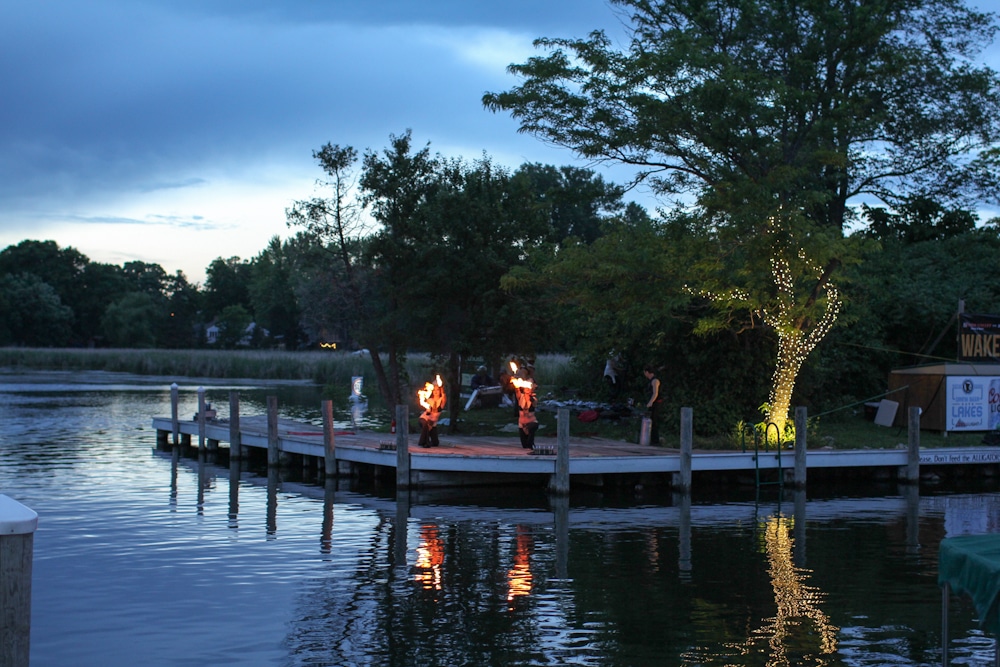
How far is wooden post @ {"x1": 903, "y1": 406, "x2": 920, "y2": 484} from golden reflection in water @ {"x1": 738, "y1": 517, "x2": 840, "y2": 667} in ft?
23.8

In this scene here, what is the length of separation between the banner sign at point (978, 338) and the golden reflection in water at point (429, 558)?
14384 millimetres

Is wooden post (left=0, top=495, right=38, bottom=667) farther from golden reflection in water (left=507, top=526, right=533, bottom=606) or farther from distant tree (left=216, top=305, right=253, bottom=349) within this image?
distant tree (left=216, top=305, right=253, bottom=349)

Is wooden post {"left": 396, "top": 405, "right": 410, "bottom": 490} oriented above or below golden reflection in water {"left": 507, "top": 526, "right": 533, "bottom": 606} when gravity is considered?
above

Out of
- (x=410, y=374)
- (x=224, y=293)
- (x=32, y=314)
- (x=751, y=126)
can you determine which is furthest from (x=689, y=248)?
(x=224, y=293)

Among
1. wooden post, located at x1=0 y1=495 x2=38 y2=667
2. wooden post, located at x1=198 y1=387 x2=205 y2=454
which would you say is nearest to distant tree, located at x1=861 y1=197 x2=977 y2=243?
wooden post, located at x1=198 y1=387 x2=205 y2=454

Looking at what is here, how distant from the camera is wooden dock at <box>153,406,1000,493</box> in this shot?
19141 mm

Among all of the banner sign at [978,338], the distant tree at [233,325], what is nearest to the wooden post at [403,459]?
the banner sign at [978,338]

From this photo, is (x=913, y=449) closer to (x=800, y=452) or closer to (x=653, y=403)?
(x=800, y=452)

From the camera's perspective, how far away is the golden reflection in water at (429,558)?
1302 cm

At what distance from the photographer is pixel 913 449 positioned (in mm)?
20906

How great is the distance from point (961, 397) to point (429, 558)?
15.1 metres

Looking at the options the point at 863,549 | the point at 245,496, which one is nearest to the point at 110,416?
the point at 245,496

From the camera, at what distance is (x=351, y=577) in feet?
43.4

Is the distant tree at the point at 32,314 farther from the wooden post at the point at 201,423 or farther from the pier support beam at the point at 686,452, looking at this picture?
the pier support beam at the point at 686,452
